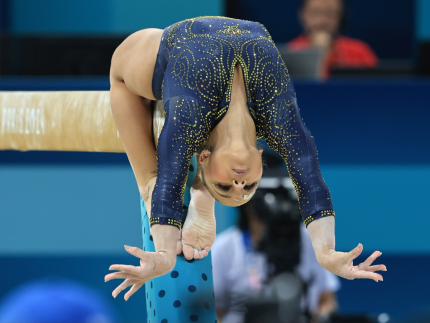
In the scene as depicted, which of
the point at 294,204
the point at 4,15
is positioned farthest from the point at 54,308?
the point at 4,15

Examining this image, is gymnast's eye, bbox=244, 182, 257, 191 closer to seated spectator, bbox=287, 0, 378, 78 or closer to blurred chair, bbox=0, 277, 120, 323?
blurred chair, bbox=0, 277, 120, 323

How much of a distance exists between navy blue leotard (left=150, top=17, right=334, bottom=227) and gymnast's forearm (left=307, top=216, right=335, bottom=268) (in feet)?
0.06

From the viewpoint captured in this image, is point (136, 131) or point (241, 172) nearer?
point (241, 172)

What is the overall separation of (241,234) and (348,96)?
0.86 metres

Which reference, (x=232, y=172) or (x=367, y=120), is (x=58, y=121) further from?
(x=367, y=120)

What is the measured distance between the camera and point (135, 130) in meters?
1.75

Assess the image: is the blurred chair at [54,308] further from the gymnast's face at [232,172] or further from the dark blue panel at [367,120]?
the dark blue panel at [367,120]

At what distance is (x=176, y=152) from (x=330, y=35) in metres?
2.59

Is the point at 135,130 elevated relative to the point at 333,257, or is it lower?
elevated

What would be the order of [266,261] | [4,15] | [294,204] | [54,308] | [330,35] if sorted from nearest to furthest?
[54,308], [266,261], [294,204], [330,35], [4,15]

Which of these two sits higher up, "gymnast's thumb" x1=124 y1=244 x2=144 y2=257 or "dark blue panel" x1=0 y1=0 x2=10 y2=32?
"dark blue panel" x1=0 y1=0 x2=10 y2=32

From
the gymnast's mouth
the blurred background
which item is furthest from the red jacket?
the gymnast's mouth

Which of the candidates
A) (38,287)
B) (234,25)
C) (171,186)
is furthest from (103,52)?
(38,287)

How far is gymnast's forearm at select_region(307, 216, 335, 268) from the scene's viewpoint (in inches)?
55.2
